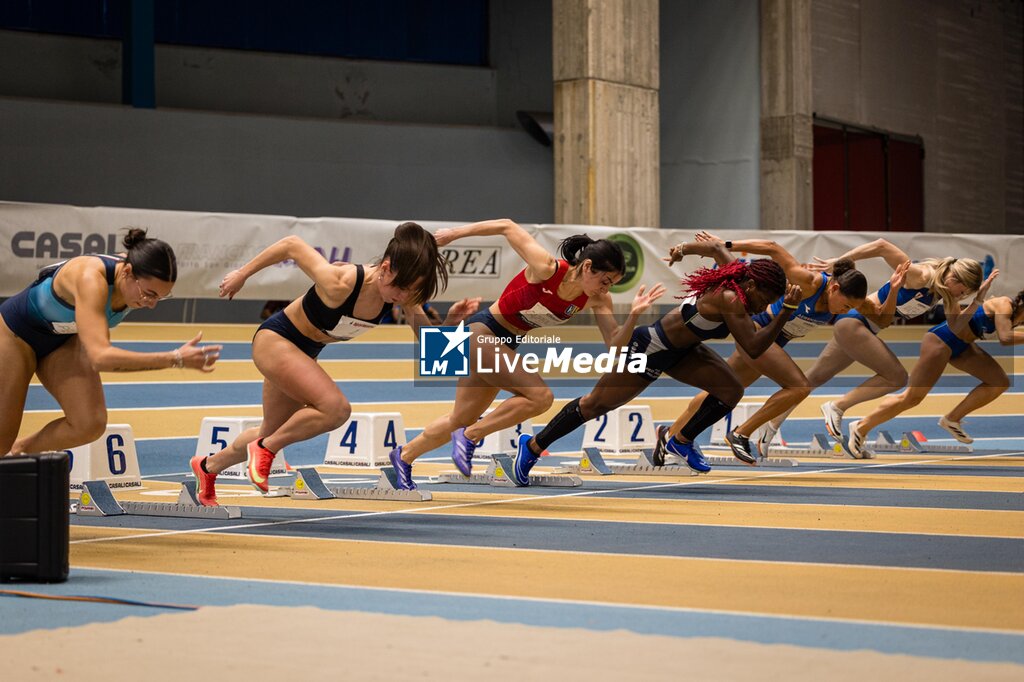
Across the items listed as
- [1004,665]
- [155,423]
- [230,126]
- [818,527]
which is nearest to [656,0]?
[230,126]

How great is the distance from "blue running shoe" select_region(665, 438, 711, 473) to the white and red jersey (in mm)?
1866

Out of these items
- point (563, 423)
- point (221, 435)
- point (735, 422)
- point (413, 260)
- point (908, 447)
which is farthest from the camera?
point (735, 422)

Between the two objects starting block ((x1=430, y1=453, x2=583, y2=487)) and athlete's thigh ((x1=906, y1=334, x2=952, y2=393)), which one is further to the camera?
athlete's thigh ((x1=906, y1=334, x2=952, y2=393))

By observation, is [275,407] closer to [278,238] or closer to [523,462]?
[523,462]

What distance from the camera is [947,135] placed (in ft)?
87.9

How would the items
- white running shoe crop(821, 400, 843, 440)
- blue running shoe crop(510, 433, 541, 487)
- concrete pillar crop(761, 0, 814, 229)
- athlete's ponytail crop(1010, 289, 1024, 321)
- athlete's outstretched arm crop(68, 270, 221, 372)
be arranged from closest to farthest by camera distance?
athlete's outstretched arm crop(68, 270, 221, 372), blue running shoe crop(510, 433, 541, 487), athlete's ponytail crop(1010, 289, 1024, 321), white running shoe crop(821, 400, 843, 440), concrete pillar crop(761, 0, 814, 229)

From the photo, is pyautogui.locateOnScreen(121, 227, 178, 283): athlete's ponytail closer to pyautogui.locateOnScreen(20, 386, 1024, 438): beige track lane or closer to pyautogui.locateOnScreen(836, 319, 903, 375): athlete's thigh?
pyautogui.locateOnScreen(20, 386, 1024, 438): beige track lane

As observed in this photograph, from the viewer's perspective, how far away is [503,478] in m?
9.86

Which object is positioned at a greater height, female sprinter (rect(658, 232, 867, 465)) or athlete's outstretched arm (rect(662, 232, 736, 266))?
athlete's outstretched arm (rect(662, 232, 736, 266))

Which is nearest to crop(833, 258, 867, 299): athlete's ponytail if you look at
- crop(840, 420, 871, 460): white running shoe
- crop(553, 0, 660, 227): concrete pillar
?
crop(840, 420, 871, 460): white running shoe

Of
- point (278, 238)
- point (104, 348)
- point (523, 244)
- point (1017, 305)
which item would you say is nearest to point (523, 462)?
point (523, 244)

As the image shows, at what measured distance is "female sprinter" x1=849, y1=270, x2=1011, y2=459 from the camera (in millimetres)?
11688

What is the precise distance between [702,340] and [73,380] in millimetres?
4276

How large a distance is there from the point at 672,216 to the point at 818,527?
1665 cm
